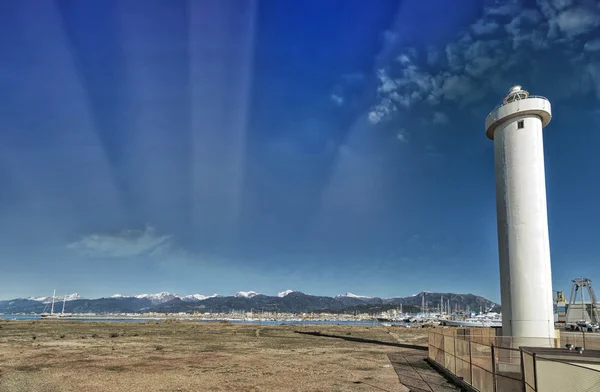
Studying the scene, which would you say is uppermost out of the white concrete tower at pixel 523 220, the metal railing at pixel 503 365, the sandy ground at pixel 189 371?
the white concrete tower at pixel 523 220

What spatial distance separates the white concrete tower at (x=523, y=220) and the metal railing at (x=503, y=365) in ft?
5.46

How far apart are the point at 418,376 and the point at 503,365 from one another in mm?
3978

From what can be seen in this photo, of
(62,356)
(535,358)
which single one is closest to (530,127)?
(535,358)

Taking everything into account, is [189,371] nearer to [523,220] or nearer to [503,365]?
[503,365]

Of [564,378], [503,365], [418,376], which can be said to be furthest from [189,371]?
[564,378]

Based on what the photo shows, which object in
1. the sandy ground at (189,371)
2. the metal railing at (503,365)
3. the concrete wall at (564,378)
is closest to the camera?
the concrete wall at (564,378)

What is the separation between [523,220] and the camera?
79.0 feet

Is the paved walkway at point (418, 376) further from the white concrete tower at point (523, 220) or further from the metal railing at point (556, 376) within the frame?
the metal railing at point (556, 376)

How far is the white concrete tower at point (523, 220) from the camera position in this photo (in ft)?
76.9

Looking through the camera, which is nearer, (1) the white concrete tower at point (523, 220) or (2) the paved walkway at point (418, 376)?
(2) the paved walkway at point (418, 376)

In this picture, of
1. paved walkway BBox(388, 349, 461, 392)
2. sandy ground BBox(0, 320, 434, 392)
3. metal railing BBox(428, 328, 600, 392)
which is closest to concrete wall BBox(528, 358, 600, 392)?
metal railing BBox(428, 328, 600, 392)

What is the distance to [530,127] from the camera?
81.4 ft

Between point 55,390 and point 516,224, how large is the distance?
24.0 m

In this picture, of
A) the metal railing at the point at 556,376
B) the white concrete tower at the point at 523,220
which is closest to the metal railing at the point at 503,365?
the metal railing at the point at 556,376
